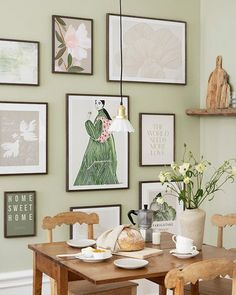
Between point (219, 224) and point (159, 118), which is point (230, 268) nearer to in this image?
point (219, 224)

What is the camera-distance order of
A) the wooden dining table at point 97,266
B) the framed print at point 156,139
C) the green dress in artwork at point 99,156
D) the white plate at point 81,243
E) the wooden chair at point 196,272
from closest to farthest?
the wooden chair at point 196,272, the wooden dining table at point 97,266, the white plate at point 81,243, the green dress in artwork at point 99,156, the framed print at point 156,139

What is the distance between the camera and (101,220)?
172 inches

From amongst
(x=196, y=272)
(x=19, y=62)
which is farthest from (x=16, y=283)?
(x=196, y=272)

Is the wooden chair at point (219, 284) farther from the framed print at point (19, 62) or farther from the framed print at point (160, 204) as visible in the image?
the framed print at point (19, 62)

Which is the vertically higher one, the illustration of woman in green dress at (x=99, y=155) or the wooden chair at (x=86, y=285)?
the illustration of woman in green dress at (x=99, y=155)

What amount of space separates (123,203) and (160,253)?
1.31 metres

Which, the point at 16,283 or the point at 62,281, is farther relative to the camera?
the point at 16,283

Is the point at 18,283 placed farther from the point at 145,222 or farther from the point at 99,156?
the point at 145,222

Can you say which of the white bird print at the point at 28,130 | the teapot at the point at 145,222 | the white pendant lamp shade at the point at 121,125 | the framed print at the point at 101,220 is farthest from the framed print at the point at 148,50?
the teapot at the point at 145,222

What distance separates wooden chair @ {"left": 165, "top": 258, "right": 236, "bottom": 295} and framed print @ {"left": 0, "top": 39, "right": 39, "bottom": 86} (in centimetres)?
213

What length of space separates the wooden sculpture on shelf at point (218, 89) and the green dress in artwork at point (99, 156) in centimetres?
83

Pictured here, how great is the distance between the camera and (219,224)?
377cm

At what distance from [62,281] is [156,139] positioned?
74.5 inches

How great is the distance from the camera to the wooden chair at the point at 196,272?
7.82 feet
